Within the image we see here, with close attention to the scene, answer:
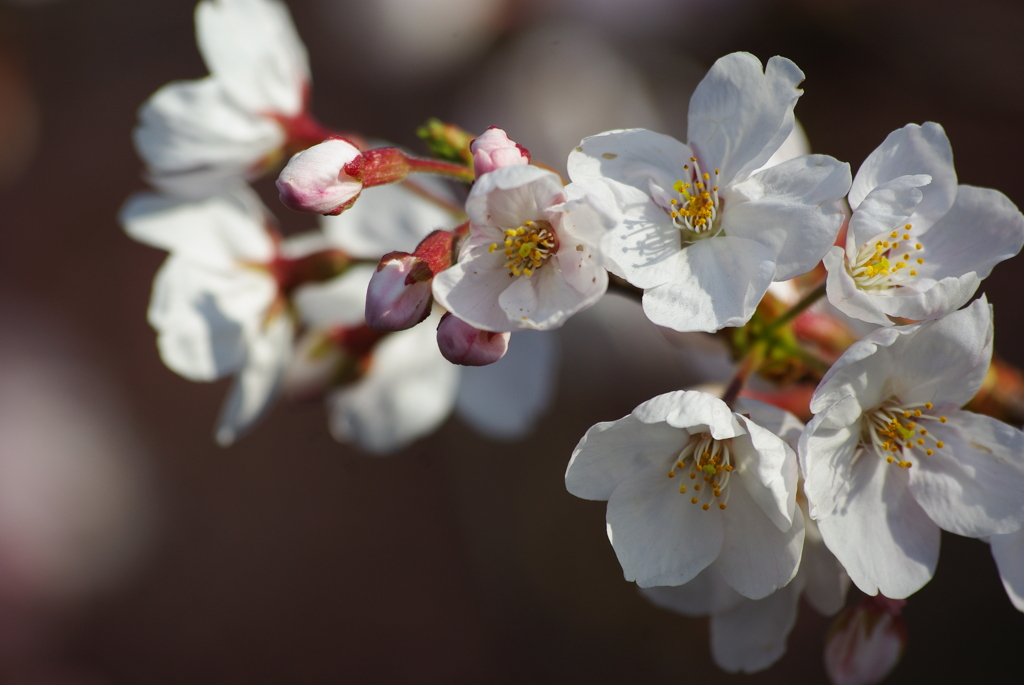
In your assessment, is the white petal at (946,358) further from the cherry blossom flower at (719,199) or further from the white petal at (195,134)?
the white petal at (195,134)

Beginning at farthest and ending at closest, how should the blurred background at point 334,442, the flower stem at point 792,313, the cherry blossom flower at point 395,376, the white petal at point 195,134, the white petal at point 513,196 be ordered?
the blurred background at point 334,442, the cherry blossom flower at point 395,376, the white petal at point 195,134, the flower stem at point 792,313, the white petal at point 513,196

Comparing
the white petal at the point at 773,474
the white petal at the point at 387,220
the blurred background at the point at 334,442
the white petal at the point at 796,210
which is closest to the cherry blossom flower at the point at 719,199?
the white petal at the point at 796,210

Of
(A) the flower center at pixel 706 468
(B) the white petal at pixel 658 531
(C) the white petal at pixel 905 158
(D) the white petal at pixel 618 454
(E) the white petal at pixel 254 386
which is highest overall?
(C) the white petal at pixel 905 158

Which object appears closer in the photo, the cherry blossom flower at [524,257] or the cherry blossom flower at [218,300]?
the cherry blossom flower at [524,257]

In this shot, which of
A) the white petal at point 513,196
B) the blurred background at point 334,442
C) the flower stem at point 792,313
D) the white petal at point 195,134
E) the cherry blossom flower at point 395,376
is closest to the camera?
the white petal at point 513,196

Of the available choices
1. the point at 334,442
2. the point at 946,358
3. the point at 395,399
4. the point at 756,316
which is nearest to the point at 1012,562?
the point at 946,358

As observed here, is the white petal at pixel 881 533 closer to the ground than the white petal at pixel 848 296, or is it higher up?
closer to the ground
